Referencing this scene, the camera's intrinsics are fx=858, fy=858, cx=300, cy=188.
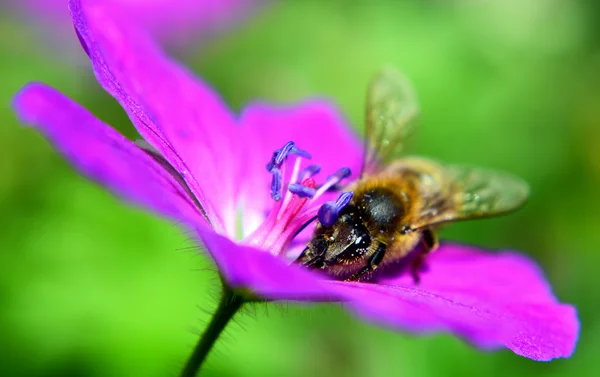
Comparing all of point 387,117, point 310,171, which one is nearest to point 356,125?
point 387,117

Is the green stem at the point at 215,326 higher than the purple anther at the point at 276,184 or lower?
lower

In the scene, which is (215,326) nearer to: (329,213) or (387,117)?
(329,213)

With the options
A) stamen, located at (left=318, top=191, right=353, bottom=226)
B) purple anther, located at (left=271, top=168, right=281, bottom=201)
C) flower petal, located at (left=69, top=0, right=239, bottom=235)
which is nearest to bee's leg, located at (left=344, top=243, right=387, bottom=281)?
stamen, located at (left=318, top=191, right=353, bottom=226)

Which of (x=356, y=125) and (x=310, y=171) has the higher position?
(x=310, y=171)

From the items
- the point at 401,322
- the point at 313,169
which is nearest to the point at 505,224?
the point at 313,169

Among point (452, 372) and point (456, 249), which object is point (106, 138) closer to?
point (456, 249)

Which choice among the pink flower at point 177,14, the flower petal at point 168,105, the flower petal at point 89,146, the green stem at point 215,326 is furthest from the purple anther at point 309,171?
the pink flower at point 177,14

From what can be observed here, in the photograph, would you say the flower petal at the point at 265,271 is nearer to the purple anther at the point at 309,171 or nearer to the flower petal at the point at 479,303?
the flower petal at the point at 479,303
